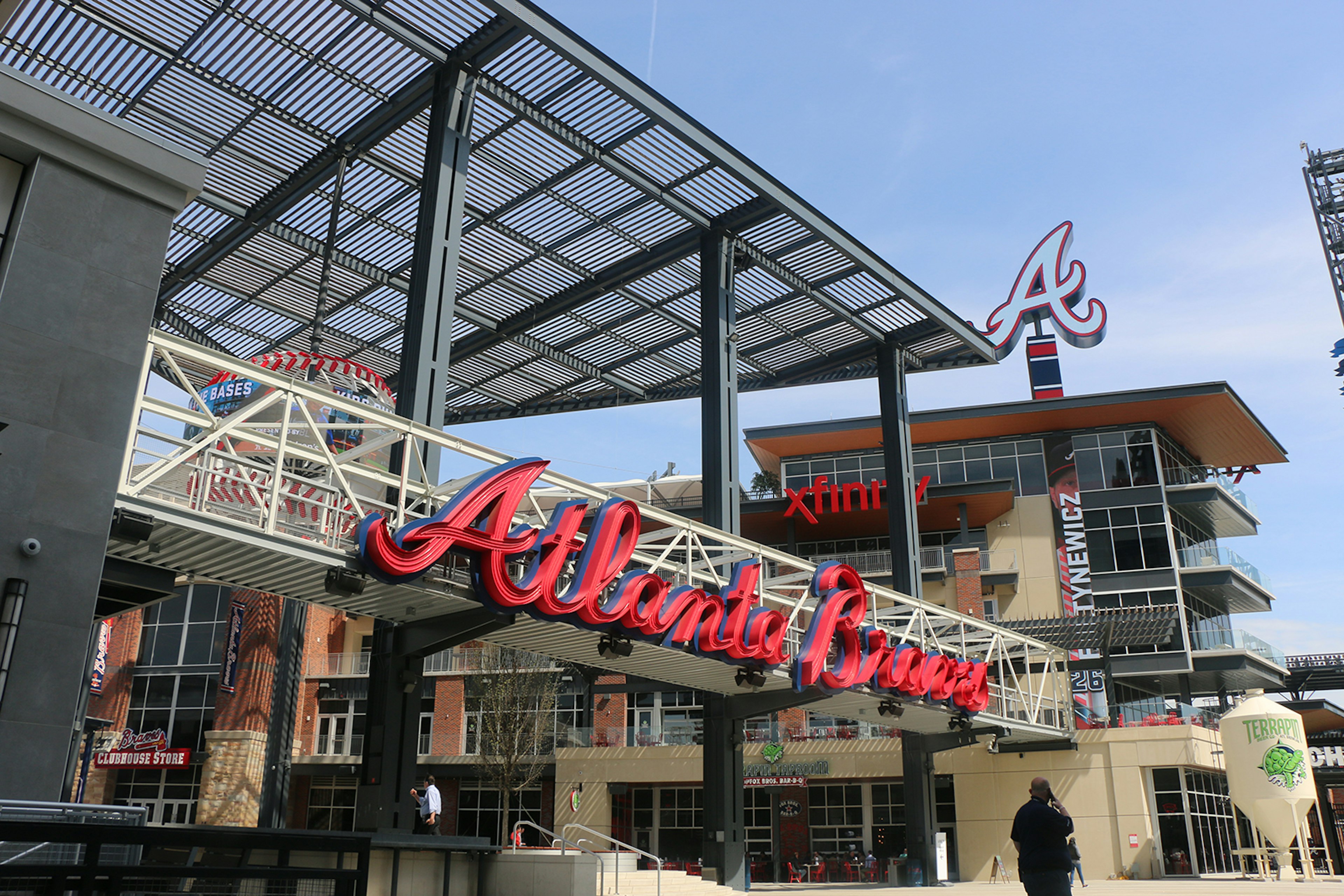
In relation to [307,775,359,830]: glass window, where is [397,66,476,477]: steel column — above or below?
above

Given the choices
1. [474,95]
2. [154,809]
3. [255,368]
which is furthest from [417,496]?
[154,809]

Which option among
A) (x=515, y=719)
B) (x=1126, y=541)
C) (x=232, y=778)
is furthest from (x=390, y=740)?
(x=1126, y=541)

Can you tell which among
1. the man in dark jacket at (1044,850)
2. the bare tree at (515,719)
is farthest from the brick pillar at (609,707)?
the man in dark jacket at (1044,850)

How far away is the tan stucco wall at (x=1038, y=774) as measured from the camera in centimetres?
3838

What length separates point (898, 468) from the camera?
3666cm

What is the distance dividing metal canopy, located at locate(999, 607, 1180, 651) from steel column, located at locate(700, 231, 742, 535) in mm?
15261

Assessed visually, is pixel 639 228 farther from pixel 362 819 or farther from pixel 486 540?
pixel 362 819

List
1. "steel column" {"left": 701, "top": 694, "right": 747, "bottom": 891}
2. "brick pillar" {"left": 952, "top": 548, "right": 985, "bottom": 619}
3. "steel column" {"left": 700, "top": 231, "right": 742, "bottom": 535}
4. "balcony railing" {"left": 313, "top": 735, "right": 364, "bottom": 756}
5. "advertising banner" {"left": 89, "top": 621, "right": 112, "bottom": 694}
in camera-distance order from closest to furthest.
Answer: "steel column" {"left": 701, "top": 694, "right": 747, "bottom": 891}
"steel column" {"left": 700, "top": 231, "right": 742, "bottom": 535}
"advertising banner" {"left": 89, "top": 621, "right": 112, "bottom": 694}
"balcony railing" {"left": 313, "top": 735, "right": 364, "bottom": 756}
"brick pillar" {"left": 952, "top": 548, "right": 985, "bottom": 619}

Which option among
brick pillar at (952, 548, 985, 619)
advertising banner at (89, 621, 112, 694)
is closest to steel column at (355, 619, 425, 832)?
advertising banner at (89, 621, 112, 694)

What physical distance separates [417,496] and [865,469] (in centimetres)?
4383

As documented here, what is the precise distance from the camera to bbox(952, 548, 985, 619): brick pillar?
171 ft

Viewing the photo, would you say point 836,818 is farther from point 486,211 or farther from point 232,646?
point 486,211

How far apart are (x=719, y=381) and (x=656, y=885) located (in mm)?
12809

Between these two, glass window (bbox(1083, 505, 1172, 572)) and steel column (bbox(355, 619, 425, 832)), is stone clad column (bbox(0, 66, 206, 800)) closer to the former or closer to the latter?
steel column (bbox(355, 619, 425, 832))
